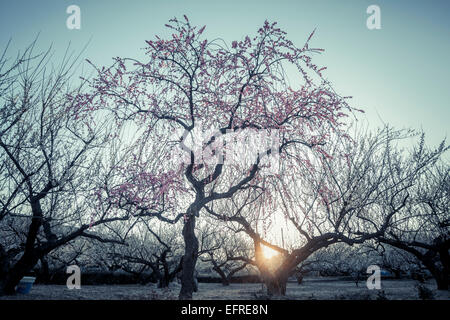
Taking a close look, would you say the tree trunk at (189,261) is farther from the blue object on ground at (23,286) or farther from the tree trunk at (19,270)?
the blue object on ground at (23,286)

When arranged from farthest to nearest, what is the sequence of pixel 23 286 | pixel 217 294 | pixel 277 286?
pixel 217 294, pixel 277 286, pixel 23 286

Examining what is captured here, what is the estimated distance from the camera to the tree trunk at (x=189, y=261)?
25.7 feet

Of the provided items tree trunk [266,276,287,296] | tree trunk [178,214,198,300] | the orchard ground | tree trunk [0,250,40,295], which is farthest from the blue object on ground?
tree trunk [266,276,287,296]

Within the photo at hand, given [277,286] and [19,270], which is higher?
[19,270]

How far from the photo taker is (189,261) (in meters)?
8.09

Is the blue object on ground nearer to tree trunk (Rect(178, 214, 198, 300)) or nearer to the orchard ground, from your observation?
the orchard ground

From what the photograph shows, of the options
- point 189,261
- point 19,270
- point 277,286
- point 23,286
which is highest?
point 189,261

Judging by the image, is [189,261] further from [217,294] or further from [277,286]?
[217,294]

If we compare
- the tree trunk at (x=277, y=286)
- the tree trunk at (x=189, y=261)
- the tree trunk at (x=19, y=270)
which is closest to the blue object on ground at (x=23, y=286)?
the tree trunk at (x=19, y=270)

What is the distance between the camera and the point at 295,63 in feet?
21.1

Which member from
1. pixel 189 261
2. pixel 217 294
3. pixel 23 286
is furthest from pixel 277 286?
pixel 23 286

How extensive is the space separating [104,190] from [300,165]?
699 centimetres
